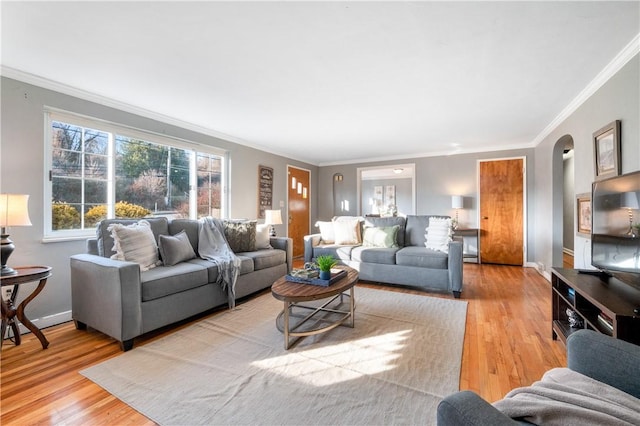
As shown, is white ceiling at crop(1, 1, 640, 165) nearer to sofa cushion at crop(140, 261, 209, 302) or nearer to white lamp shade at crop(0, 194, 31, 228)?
white lamp shade at crop(0, 194, 31, 228)

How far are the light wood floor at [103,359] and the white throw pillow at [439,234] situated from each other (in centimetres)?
84

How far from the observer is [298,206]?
6.23 metres

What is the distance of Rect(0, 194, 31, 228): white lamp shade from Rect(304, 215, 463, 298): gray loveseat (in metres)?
2.98

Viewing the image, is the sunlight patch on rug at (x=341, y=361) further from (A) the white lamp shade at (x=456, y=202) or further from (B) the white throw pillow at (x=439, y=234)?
(A) the white lamp shade at (x=456, y=202)

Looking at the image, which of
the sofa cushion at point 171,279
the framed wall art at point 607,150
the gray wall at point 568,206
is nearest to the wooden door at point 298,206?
the sofa cushion at point 171,279

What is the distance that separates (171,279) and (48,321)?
4.12 ft

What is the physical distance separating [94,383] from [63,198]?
1.91 metres

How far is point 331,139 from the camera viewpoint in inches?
181

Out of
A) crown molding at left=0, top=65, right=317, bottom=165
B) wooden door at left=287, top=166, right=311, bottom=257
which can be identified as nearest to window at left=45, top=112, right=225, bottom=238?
crown molding at left=0, top=65, right=317, bottom=165

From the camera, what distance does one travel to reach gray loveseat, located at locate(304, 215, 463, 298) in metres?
3.30

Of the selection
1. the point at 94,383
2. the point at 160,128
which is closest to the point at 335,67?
the point at 160,128

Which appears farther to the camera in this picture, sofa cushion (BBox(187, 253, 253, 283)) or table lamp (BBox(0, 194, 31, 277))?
sofa cushion (BBox(187, 253, 253, 283))

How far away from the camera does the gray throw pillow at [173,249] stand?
107 inches

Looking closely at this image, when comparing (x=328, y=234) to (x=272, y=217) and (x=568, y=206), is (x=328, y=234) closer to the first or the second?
(x=272, y=217)
